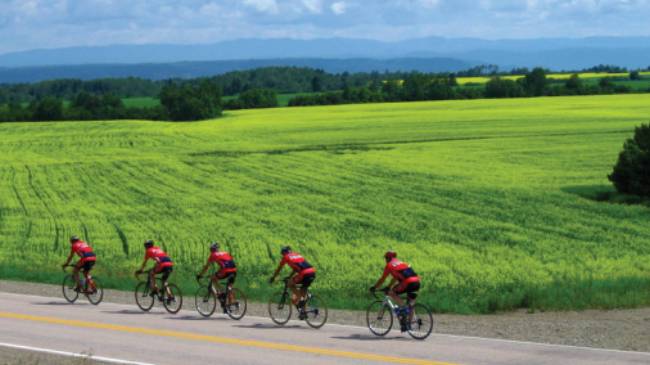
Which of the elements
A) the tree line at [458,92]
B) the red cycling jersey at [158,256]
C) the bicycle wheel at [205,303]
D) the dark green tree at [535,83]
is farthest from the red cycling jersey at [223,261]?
the dark green tree at [535,83]

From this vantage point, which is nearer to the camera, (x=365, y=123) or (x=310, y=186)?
(x=310, y=186)

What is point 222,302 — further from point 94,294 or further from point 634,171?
point 634,171

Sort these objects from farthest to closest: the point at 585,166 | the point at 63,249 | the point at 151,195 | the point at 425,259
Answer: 1. the point at 585,166
2. the point at 151,195
3. the point at 63,249
4. the point at 425,259

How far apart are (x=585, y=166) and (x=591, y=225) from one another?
21084mm

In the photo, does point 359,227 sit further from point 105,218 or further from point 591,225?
point 105,218

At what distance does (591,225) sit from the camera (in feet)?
125

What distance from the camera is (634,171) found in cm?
4525

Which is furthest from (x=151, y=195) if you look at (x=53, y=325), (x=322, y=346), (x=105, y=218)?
(x=322, y=346)

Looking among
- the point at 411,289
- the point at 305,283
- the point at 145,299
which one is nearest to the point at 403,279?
the point at 411,289

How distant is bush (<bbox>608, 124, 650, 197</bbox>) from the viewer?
45.0m

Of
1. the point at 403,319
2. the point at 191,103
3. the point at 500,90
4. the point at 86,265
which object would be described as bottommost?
the point at 191,103

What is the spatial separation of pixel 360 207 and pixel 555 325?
2373 cm

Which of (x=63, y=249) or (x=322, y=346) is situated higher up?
(x=322, y=346)

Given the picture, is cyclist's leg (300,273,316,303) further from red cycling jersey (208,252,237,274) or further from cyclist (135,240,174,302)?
cyclist (135,240,174,302)
